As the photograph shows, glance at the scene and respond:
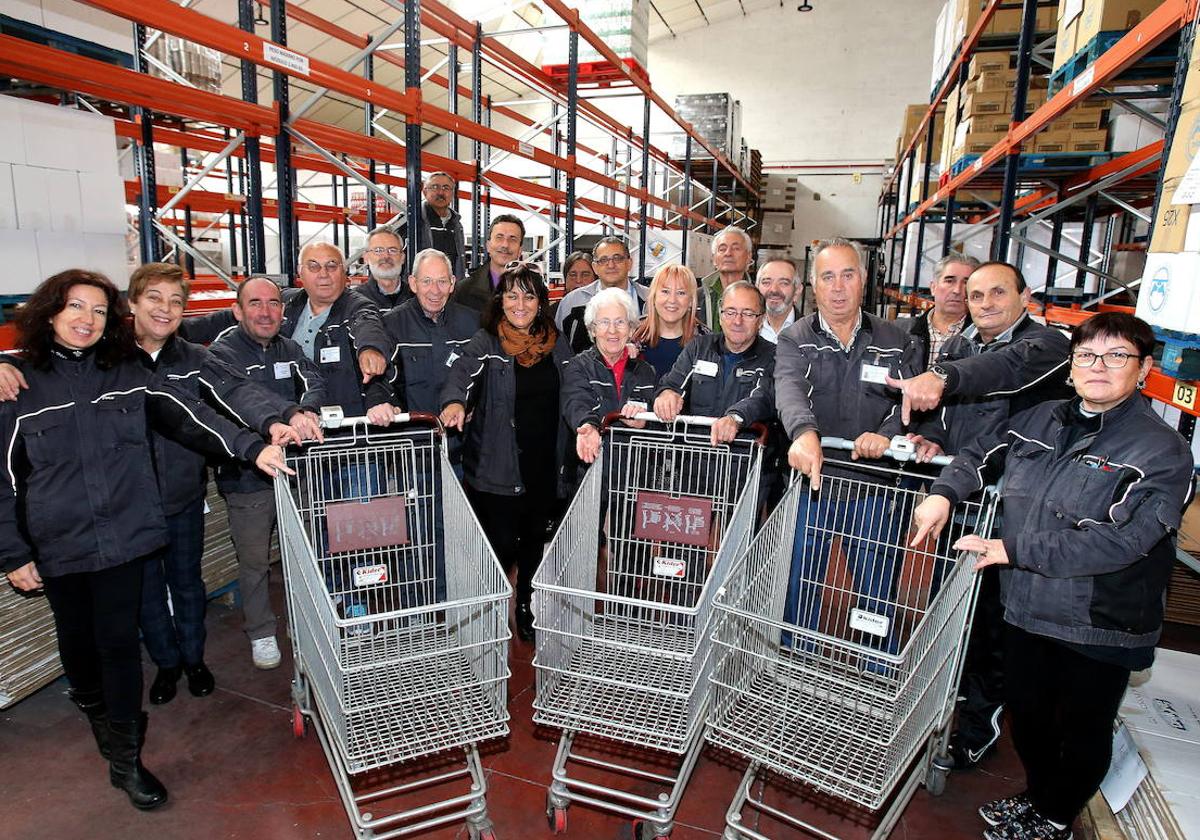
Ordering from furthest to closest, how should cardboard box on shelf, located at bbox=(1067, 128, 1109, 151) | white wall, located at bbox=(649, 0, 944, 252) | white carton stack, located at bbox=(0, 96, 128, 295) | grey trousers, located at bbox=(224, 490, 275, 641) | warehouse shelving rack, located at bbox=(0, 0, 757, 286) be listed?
white wall, located at bbox=(649, 0, 944, 252), cardboard box on shelf, located at bbox=(1067, 128, 1109, 151), grey trousers, located at bbox=(224, 490, 275, 641), warehouse shelving rack, located at bbox=(0, 0, 757, 286), white carton stack, located at bbox=(0, 96, 128, 295)

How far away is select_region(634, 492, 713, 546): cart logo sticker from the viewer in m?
2.59

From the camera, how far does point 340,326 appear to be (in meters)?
3.38

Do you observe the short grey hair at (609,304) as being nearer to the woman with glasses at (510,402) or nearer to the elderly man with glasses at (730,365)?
the woman with glasses at (510,402)

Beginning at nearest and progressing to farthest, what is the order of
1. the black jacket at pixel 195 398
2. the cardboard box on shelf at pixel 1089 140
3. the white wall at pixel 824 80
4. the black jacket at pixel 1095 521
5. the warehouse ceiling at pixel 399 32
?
the black jacket at pixel 1095 521, the black jacket at pixel 195 398, the cardboard box on shelf at pixel 1089 140, the warehouse ceiling at pixel 399 32, the white wall at pixel 824 80

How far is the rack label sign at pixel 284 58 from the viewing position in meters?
3.27

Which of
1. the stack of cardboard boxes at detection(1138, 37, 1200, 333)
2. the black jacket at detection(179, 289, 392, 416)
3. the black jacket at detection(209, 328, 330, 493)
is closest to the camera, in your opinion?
the stack of cardboard boxes at detection(1138, 37, 1200, 333)

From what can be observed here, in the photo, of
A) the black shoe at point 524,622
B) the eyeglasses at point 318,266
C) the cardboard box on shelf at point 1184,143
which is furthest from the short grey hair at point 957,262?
the eyeglasses at point 318,266

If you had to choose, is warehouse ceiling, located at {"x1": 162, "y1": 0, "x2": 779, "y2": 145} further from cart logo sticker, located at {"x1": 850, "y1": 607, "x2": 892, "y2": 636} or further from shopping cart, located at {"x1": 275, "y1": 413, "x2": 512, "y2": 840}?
cart logo sticker, located at {"x1": 850, "y1": 607, "x2": 892, "y2": 636}

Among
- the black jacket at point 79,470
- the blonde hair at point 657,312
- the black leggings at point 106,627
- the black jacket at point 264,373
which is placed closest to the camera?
the black jacket at point 79,470

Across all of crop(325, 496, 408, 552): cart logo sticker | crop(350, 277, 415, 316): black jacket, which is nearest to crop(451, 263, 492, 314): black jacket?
crop(350, 277, 415, 316): black jacket

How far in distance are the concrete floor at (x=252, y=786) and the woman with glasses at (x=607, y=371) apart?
4.57 feet

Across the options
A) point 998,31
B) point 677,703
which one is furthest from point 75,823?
point 998,31

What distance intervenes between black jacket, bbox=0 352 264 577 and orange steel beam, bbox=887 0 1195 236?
354 cm

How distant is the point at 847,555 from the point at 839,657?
417 mm
